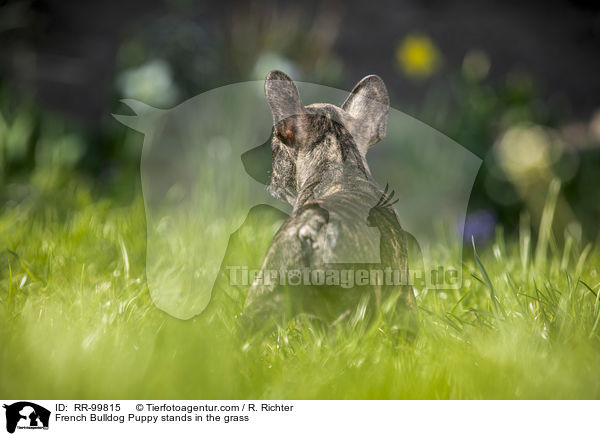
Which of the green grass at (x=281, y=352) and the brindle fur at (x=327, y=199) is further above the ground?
the brindle fur at (x=327, y=199)

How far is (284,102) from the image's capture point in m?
1.13

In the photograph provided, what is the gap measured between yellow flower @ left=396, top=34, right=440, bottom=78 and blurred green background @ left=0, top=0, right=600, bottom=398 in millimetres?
16

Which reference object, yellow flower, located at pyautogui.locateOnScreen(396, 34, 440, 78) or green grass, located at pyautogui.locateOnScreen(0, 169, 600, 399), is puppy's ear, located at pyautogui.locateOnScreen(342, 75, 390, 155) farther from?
yellow flower, located at pyautogui.locateOnScreen(396, 34, 440, 78)

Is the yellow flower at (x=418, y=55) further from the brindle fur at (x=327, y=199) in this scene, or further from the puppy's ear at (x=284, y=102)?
the puppy's ear at (x=284, y=102)

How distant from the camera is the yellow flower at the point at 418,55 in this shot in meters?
3.83

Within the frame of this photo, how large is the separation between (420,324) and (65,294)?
0.87 metres
